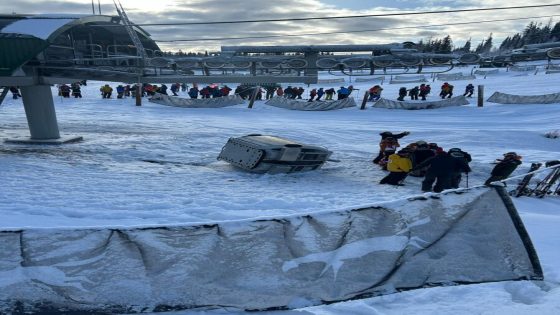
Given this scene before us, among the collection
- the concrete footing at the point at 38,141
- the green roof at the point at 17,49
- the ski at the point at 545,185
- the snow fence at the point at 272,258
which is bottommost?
the concrete footing at the point at 38,141

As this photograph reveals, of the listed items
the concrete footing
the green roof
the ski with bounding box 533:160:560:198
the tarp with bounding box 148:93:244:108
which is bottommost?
the tarp with bounding box 148:93:244:108

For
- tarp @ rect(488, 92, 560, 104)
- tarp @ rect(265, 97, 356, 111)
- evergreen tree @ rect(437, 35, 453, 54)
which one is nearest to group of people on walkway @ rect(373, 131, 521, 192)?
tarp @ rect(265, 97, 356, 111)

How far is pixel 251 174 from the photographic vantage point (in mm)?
13203

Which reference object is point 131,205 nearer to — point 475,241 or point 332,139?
point 475,241

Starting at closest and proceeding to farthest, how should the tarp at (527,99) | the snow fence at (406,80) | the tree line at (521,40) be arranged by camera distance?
the tarp at (527,99), the snow fence at (406,80), the tree line at (521,40)

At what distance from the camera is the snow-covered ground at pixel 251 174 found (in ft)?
16.2

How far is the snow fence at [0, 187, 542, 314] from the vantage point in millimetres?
4164

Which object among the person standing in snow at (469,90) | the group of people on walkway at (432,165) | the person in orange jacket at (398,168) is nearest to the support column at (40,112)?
the group of people on walkway at (432,165)

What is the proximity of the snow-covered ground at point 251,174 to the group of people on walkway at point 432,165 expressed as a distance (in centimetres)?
45

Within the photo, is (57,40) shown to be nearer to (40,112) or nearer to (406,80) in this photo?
(40,112)

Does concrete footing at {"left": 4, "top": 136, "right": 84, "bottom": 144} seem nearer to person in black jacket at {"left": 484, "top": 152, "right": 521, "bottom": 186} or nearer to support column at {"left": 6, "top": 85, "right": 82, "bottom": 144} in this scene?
support column at {"left": 6, "top": 85, "right": 82, "bottom": 144}

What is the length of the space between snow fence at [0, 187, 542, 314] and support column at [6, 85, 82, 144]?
14.9m

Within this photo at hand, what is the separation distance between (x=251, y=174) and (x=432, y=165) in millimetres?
4932

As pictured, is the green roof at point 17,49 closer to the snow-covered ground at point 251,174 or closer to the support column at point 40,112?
the support column at point 40,112
